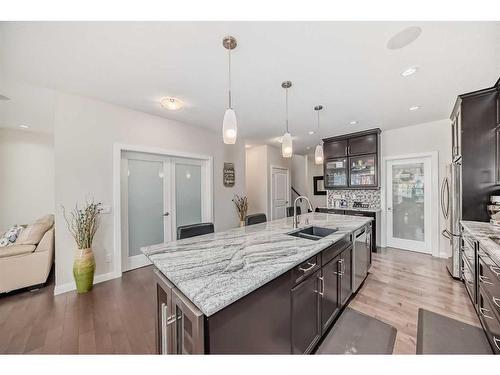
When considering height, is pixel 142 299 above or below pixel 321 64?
below

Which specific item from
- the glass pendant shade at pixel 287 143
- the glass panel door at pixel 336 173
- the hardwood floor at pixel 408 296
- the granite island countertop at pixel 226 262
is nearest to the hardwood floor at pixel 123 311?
the hardwood floor at pixel 408 296

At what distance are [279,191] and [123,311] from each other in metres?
4.60

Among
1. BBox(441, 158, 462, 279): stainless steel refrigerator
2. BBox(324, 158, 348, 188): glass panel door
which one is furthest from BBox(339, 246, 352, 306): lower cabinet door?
BBox(324, 158, 348, 188): glass panel door

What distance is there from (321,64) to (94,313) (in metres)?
3.47

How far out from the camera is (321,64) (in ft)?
6.15

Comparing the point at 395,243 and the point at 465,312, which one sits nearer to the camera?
the point at 465,312

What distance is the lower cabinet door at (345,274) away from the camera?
71.6 inches

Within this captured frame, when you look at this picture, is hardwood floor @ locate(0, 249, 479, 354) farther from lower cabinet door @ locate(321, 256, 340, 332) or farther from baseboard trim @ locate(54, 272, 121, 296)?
lower cabinet door @ locate(321, 256, 340, 332)

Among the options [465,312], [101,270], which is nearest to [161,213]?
[101,270]

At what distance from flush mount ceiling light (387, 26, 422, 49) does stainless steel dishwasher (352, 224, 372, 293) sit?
183cm

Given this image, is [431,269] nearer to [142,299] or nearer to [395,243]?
[395,243]

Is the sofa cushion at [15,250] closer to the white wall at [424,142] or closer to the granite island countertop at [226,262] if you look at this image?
the granite island countertop at [226,262]
